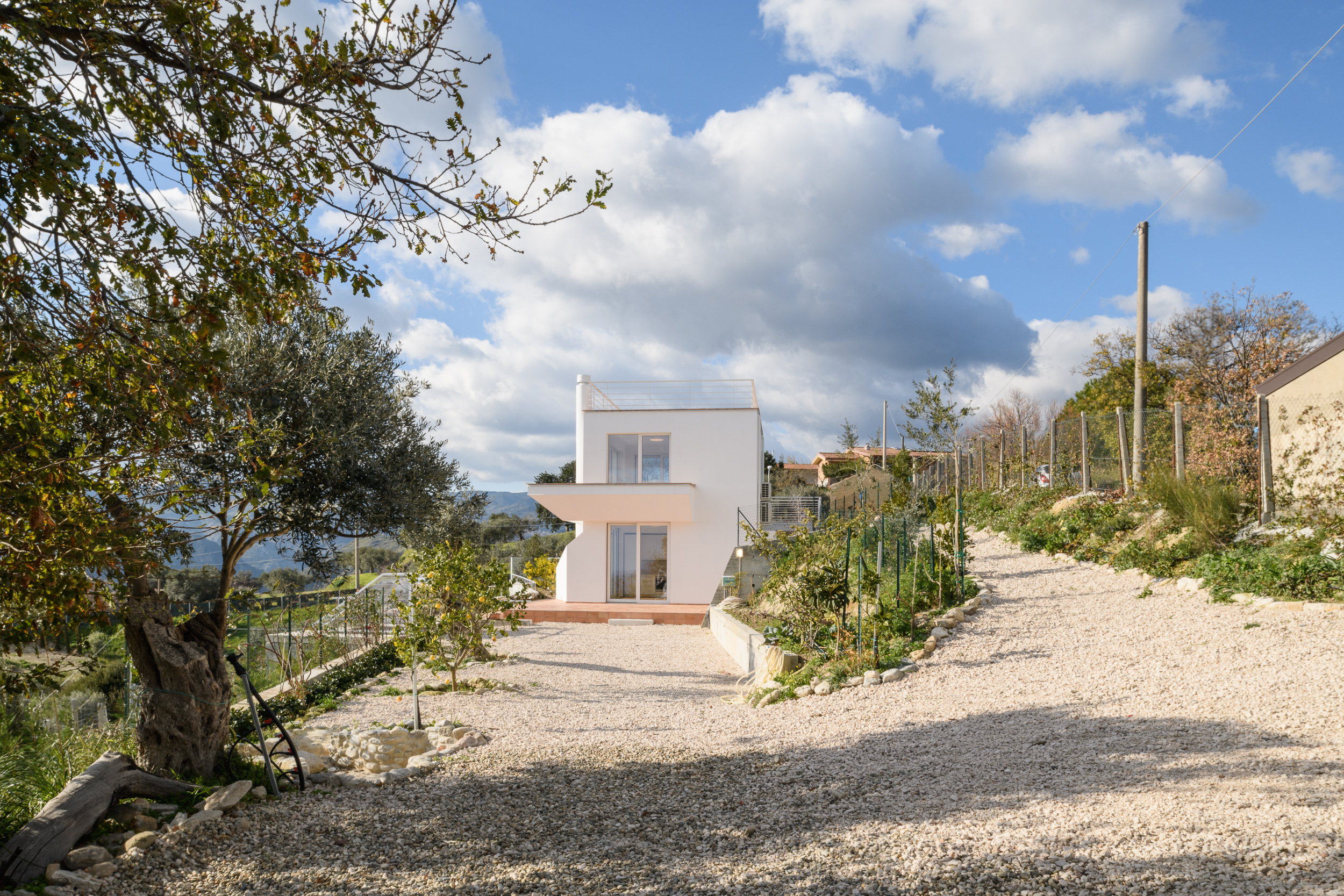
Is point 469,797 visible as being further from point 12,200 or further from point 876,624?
point 876,624

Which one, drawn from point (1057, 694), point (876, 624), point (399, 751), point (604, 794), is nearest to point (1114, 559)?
point (876, 624)

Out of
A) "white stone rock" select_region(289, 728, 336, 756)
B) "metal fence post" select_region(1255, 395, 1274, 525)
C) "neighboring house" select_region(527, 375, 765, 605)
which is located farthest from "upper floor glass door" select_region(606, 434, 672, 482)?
"white stone rock" select_region(289, 728, 336, 756)

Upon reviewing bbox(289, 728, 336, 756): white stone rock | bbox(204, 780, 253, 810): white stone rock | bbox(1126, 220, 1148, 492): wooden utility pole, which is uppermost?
bbox(1126, 220, 1148, 492): wooden utility pole

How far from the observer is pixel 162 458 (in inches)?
187

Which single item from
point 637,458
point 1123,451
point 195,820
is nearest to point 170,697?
point 195,820

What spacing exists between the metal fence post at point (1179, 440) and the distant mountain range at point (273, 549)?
11.7 m

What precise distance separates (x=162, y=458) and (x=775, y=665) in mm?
6213

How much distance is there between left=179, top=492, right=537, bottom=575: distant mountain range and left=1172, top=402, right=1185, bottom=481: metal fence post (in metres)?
11.7

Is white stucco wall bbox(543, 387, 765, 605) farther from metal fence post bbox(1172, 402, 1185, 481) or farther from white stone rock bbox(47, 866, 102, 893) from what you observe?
white stone rock bbox(47, 866, 102, 893)

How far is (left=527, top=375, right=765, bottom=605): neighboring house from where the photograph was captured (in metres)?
18.8

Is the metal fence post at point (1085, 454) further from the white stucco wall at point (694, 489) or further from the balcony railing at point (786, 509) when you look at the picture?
the white stucco wall at point (694, 489)

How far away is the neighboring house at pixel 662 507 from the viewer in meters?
18.8

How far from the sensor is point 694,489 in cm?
1866

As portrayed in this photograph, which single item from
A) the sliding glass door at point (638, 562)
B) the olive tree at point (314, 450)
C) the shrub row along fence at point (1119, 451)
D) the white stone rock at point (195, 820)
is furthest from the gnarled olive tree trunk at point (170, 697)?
the sliding glass door at point (638, 562)
